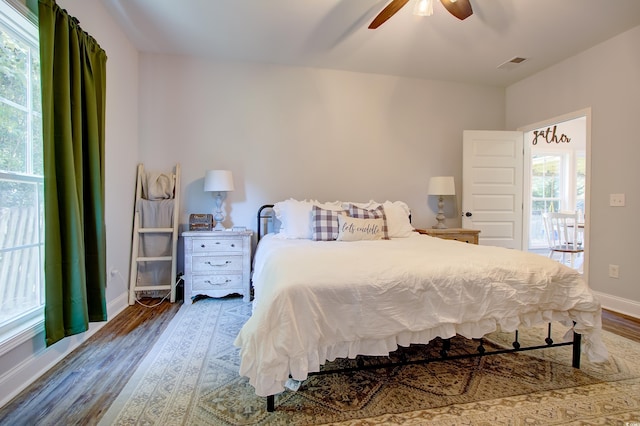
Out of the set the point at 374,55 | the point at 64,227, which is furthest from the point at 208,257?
the point at 374,55

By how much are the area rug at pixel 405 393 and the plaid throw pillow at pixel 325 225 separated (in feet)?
3.73

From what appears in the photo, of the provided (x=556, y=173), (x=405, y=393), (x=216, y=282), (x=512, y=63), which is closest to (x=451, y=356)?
(x=405, y=393)

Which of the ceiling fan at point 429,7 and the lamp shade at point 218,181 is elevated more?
the ceiling fan at point 429,7

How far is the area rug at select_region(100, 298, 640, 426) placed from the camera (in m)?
1.43

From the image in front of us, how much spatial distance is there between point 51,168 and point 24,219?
0.36 meters

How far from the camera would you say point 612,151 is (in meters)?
3.08

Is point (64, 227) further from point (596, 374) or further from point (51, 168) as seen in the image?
point (596, 374)

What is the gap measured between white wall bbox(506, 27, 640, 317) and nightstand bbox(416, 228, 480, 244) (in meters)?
1.10

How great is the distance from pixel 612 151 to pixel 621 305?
151cm

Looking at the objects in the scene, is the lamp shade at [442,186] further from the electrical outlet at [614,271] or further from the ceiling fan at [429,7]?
the ceiling fan at [429,7]

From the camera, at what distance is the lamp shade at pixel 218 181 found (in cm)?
324

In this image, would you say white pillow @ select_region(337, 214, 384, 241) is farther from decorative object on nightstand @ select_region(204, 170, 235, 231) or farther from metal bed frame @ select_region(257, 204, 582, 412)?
decorative object on nightstand @ select_region(204, 170, 235, 231)

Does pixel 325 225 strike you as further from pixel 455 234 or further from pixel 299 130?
pixel 455 234

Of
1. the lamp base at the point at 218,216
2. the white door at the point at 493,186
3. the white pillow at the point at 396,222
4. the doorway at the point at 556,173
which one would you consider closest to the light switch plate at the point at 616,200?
the white door at the point at 493,186
